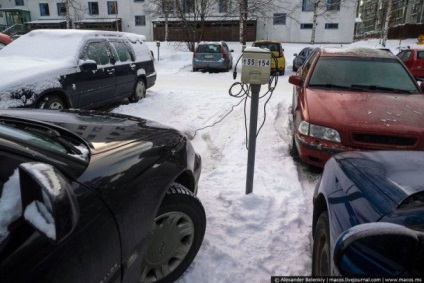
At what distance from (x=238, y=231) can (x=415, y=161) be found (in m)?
1.50

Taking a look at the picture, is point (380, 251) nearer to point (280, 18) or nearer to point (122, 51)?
point (122, 51)

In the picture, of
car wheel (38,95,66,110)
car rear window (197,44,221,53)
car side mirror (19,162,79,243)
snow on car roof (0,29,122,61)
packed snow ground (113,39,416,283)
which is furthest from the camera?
car rear window (197,44,221,53)

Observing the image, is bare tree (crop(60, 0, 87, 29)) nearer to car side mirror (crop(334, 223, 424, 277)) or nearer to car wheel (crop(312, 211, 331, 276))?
car wheel (crop(312, 211, 331, 276))

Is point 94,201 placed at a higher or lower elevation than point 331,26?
lower

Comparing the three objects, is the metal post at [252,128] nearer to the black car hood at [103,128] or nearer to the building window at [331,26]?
the black car hood at [103,128]

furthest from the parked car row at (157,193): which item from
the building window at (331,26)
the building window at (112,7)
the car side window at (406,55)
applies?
the building window at (112,7)

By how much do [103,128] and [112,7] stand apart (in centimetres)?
4087

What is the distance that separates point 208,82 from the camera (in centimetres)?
1320

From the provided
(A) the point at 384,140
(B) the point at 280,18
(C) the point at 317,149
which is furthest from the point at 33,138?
(B) the point at 280,18

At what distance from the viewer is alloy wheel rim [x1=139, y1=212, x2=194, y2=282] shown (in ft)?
7.10

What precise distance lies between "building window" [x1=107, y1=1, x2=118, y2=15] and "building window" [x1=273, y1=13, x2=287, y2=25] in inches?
681

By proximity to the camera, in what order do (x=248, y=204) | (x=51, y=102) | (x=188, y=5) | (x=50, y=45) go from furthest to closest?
(x=188, y=5) → (x=50, y=45) → (x=51, y=102) → (x=248, y=204)

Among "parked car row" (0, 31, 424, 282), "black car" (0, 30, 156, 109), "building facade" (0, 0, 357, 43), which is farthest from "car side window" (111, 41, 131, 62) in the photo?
"building facade" (0, 0, 357, 43)

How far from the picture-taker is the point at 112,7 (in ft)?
128
